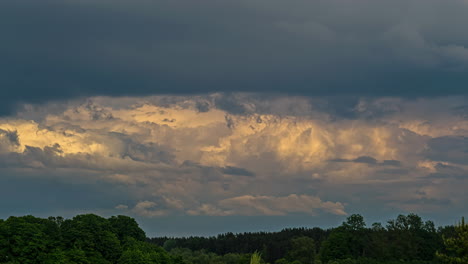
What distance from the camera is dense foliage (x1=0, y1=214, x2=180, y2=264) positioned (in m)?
117

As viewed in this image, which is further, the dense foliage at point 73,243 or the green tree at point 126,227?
the green tree at point 126,227

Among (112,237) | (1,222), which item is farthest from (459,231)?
(1,222)

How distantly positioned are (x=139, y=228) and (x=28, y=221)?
36.3 metres

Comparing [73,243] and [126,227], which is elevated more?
[126,227]

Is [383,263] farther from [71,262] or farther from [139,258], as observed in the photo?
[71,262]

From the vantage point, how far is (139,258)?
12606cm

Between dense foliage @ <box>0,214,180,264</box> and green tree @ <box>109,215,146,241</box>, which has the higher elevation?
green tree @ <box>109,215,146,241</box>

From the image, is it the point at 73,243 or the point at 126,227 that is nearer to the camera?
the point at 73,243

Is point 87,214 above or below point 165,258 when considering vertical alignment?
above

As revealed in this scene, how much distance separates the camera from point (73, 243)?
133m

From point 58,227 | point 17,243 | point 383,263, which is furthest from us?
point 383,263

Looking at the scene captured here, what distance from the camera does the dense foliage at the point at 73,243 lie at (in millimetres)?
116875

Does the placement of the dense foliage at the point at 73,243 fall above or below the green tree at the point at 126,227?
below

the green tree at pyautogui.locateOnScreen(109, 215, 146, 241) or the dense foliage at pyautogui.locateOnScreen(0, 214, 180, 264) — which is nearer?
the dense foliage at pyautogui.locateOnScreen(0, 214, 180, 264)
